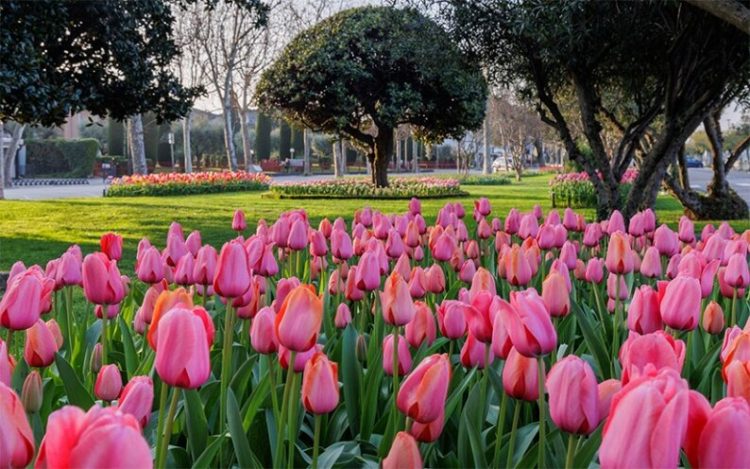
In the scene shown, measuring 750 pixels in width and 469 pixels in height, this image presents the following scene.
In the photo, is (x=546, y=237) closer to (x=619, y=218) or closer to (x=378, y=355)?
(x=619, y=218)

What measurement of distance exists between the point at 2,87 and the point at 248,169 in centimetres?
2838

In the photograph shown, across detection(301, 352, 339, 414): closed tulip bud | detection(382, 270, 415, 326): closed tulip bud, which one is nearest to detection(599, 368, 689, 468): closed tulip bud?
detection(301, 352, 339, 414): closed tulip bud

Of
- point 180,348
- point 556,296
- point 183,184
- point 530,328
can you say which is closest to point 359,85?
point 183,184

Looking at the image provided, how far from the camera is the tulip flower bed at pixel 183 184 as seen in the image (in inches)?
808

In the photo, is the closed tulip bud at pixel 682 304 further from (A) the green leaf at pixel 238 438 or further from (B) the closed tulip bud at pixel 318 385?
(A) the green leaf at pixel 238 438

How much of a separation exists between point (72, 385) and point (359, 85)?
1752 cm

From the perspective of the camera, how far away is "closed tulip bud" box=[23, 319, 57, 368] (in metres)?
1.56

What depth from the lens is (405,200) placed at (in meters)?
17.5

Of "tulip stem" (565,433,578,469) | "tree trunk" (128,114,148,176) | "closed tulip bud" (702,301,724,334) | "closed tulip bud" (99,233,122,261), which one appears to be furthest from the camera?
"tree trunk" (128,114,148,176)

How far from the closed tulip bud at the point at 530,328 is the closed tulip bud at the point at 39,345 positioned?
3.24 feet

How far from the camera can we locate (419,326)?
1.76 m

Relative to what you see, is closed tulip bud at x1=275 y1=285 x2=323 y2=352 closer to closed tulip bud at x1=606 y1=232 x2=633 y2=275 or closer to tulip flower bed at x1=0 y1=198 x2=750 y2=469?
tulip flower bed at x1=0 y1=198 x2=750 y2=469

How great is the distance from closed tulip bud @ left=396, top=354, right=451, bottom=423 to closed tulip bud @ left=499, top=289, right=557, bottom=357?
6.6 inches

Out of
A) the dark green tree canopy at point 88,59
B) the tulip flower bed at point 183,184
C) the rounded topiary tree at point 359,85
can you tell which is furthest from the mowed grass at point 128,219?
the tulip flower bed at point 183,184
